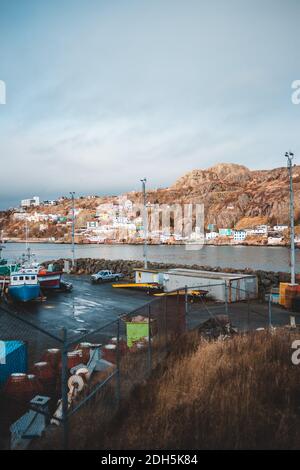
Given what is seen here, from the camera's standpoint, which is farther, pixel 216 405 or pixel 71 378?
pixel 71 378

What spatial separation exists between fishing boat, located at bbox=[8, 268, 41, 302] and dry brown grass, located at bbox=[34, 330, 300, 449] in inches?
866

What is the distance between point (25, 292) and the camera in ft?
96.4

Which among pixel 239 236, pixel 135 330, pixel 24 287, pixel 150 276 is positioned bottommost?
pixel 24 287

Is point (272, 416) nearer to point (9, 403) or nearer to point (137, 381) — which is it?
point (137, 381)

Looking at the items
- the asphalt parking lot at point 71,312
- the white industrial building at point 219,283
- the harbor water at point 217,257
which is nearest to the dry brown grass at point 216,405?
the asphalt parking lot at point 71,312

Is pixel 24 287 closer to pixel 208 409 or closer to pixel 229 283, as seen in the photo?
pixel 229 283

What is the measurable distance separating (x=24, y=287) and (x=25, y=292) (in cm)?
38

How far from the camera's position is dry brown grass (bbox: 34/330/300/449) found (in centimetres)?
615

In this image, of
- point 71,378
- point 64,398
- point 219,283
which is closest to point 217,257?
point 219,283

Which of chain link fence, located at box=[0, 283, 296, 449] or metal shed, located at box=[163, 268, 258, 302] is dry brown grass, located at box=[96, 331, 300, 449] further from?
metal shed, located at box=[163, 268, 258, 302]

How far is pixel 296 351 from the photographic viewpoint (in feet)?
32.3

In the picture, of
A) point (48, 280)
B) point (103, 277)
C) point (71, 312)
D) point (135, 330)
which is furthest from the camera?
point (103, 277)

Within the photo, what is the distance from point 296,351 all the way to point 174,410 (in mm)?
4390

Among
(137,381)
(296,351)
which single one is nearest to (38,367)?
(137,381)
